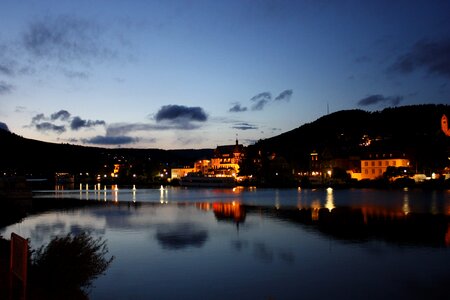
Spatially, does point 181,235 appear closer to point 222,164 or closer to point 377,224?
point 377,224

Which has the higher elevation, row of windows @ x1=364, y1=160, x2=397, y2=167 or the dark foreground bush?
row of windows @ x1=364, y1=160, x2=397, y2=167

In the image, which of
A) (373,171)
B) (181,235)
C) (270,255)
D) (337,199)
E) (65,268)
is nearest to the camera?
(65,268)

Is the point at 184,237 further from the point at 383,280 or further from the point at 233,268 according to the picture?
the point at 383,280

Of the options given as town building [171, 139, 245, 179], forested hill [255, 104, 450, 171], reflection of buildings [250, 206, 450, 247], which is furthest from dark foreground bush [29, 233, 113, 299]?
town building [171, 139, 245, 179]

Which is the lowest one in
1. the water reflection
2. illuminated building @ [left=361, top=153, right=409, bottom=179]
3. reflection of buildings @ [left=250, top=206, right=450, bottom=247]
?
reflection of buildings @ [left=250, top=206, right=450, bottom=247]

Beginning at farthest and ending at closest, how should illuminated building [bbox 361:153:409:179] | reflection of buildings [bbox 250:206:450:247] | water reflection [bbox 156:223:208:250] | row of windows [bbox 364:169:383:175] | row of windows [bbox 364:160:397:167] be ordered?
row of windows [bbox 364:169:383:175], row of windows [bbox 364:160:397:167], illuminated building [bbox 361:153:409:179], reflection of buildings [bbox 250:206:450:247], water reflection [bbox 156:223:208:250]

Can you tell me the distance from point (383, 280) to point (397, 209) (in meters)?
31.2

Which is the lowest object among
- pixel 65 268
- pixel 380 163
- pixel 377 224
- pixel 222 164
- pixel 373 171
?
pixel 377 224

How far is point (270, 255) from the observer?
23609 mm

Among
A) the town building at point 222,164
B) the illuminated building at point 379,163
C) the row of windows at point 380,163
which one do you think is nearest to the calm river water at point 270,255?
the illuminated building at point 379,163

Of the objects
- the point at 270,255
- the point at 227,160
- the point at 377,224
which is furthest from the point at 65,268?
the point at 227,160

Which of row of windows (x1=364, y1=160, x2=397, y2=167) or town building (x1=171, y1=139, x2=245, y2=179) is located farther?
town building (x1=171, y1=139, x2=245, y2=179)

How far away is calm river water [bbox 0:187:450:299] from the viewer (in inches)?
662

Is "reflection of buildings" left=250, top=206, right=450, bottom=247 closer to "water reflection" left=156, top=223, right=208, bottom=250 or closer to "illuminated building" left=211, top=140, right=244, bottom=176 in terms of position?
"water reflection" left=156, top=223, right=208, bottom=250
